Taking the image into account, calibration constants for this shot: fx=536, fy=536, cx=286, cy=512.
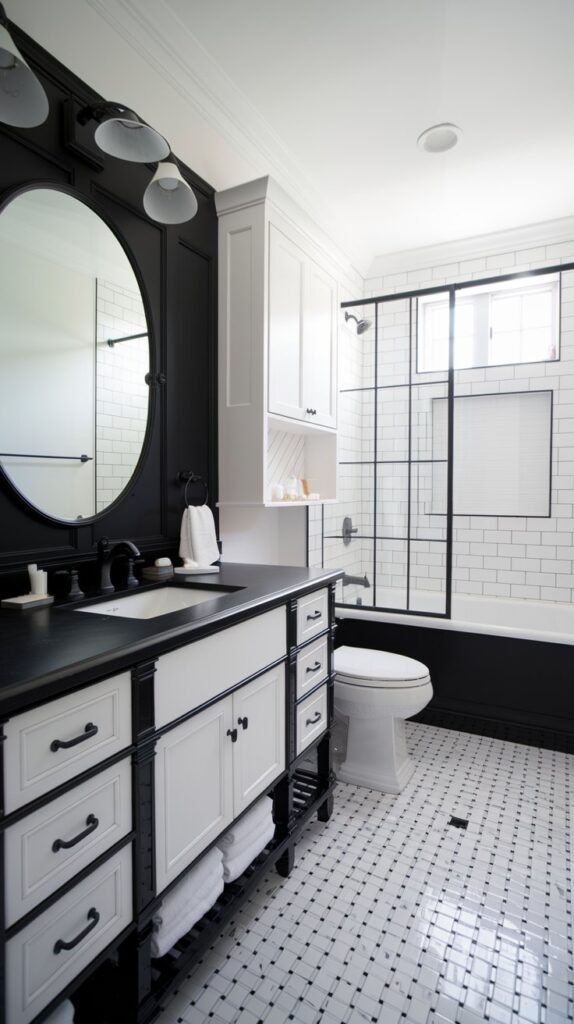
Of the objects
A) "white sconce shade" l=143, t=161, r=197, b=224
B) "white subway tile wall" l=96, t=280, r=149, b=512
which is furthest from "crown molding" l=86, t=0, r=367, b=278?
"white subway tile wall" l=96, t=280, r=149, b=512

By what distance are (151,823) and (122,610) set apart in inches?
26.7

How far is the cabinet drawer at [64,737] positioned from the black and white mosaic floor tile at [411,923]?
2.81 feet

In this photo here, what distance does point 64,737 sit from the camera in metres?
0.94

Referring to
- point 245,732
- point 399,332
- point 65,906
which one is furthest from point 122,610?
point 399,332

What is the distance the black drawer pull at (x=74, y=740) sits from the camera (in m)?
0.92

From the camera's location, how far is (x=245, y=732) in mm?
1522

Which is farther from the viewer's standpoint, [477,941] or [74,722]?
[477,941]

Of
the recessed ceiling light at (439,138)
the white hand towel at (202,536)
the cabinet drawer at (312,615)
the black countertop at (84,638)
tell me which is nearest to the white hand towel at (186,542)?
the white hand towel at (202,536)

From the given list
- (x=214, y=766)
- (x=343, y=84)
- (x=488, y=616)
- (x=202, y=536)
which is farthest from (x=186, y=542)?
(x=488, y=616)

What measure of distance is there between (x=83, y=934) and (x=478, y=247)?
411 cm

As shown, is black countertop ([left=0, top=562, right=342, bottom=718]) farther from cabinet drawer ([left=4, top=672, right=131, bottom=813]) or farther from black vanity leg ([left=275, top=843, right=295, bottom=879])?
black vanity leg ([left=275, top=843, right=295, bottom=879])

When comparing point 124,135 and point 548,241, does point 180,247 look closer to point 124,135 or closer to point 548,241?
point 124,135

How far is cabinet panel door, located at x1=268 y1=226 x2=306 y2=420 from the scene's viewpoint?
7.50ft

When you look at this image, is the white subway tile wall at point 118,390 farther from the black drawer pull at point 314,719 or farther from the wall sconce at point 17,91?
the black drawer pull at point 314,719
